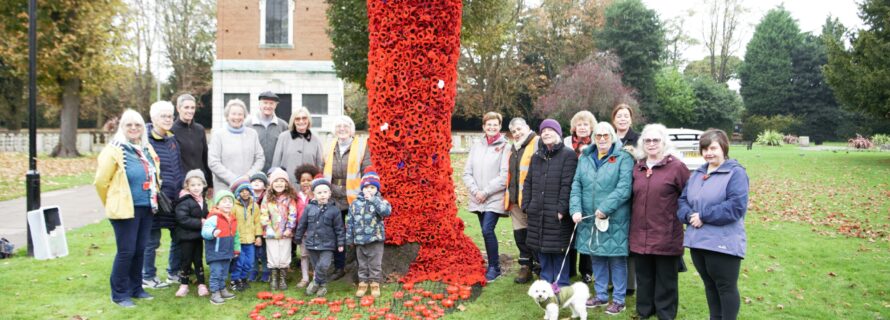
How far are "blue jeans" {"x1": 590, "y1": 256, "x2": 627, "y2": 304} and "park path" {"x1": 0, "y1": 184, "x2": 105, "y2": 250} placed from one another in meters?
7.07

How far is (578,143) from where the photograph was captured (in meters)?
5.81

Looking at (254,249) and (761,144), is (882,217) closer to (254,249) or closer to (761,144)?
(254,249)

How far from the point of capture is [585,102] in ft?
99.5

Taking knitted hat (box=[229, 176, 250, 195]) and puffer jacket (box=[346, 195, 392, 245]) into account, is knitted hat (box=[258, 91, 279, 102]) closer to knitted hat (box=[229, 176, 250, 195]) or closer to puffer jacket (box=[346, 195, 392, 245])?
knitted hat (box=[229, 176, 250, 195])

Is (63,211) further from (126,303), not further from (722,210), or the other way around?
(722,210)

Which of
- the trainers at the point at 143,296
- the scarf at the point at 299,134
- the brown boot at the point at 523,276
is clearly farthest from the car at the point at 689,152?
the trainers at the point at 143,296

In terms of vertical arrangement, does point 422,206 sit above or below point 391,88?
below

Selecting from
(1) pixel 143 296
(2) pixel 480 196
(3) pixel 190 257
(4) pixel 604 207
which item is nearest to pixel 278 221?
(3) pixel 190 257

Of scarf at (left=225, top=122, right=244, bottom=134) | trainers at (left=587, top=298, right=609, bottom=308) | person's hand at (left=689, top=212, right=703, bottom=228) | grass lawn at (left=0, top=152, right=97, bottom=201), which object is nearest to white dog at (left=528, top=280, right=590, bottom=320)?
trainers at (left=587, top=298, right=609, bottom=308)

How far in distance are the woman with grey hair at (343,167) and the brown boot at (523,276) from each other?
179cm

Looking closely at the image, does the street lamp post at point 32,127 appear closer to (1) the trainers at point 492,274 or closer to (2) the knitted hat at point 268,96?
(2) the knitted hat at point 268,96

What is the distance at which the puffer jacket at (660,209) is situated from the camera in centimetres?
457

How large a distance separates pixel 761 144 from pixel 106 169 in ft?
138

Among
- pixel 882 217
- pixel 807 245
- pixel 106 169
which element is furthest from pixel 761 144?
pixel 106 169
